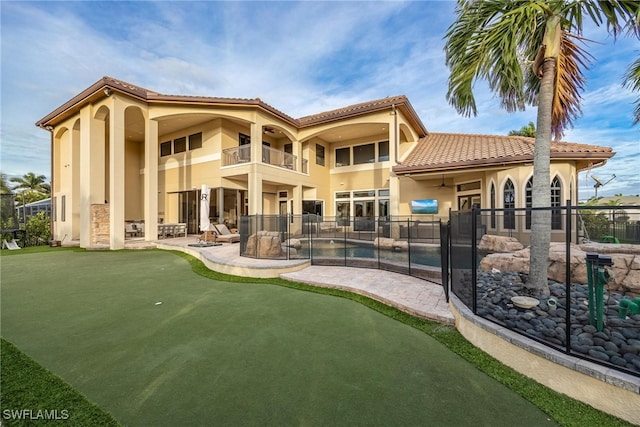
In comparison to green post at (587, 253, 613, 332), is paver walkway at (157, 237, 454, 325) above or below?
below

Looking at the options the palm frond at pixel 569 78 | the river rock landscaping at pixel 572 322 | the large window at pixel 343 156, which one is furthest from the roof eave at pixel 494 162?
the river rock landscaping at pixel 572 322

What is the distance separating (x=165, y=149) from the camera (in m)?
18.2

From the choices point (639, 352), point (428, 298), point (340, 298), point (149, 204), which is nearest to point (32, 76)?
point (149, 204)

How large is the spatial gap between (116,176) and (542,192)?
1553 centimetres

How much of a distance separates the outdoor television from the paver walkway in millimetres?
9264

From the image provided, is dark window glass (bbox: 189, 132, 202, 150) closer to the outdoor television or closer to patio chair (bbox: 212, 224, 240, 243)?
patio chair (bbox: 212, 224, 240, 243)

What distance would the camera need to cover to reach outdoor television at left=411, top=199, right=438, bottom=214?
15.4m

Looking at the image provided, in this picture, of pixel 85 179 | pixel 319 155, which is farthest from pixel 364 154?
pixel 85 179

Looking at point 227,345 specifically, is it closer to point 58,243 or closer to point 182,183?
point 182,183

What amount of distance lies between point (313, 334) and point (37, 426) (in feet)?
9.32

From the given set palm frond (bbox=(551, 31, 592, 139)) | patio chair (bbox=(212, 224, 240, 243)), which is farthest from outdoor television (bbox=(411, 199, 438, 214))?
patio chair (bbox=(212, 224, 240, 243))

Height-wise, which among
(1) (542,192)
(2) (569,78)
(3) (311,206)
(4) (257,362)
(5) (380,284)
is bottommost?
(4) (257,362)

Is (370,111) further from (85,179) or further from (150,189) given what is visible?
(85,179)

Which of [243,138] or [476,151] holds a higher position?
[243,138]
